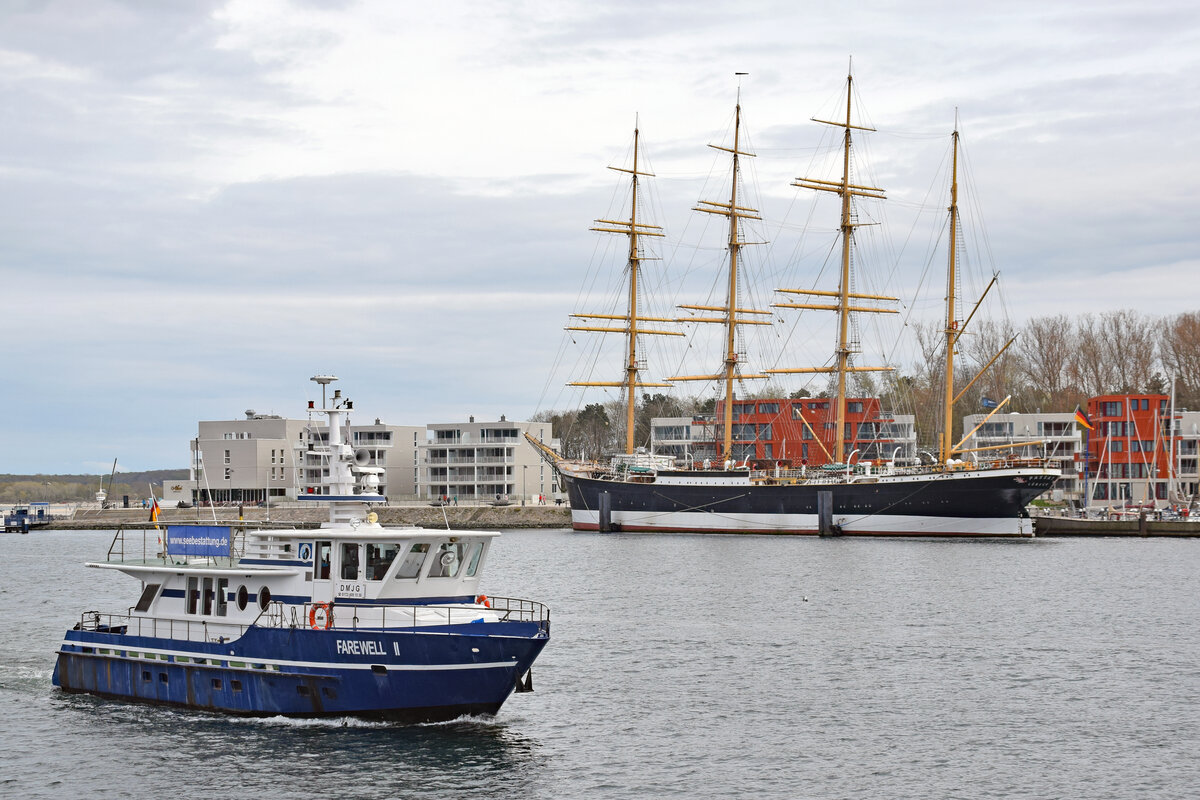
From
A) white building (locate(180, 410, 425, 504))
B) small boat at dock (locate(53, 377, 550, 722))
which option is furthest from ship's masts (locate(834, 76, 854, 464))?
small boat at dock (locate(53, 377, 550, 722))

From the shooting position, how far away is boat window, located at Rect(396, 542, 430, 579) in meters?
29.9

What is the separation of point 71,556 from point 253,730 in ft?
264

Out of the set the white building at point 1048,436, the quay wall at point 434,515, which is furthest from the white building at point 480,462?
the white building at point 1048,436

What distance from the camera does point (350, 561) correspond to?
98.4ft

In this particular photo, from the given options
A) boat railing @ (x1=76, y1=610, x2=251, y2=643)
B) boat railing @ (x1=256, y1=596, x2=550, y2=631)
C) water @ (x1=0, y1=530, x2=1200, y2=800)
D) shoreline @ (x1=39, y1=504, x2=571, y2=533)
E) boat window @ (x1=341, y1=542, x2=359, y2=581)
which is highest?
boat window @ (x1=341, y1=542, x2=359, y2=581)

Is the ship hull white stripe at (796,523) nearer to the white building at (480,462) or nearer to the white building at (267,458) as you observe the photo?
the white building at (480,462)

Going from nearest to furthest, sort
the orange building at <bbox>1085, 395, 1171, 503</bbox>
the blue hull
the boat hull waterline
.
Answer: the blue hull, the boat hull waterline, the orange building at <bbox>1085, 395, 1171, 503</bbox>

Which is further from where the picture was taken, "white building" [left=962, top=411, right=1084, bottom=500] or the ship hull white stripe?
"white building" [left=962, top=411, right=1084, bottom=500]

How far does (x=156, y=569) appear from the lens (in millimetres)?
31812

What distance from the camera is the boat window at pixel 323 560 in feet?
98.3

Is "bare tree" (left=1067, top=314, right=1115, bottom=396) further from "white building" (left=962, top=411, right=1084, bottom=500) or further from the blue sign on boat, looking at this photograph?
the blue sign on boat

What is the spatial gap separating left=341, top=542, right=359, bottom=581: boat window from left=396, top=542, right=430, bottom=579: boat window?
41.3 inches

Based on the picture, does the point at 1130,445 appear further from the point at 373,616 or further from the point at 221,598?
the point at 221,598

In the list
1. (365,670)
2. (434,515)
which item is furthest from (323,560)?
(434,515)
